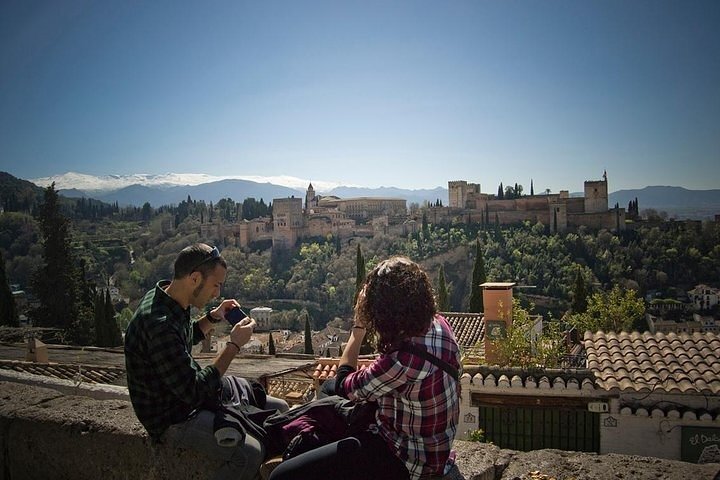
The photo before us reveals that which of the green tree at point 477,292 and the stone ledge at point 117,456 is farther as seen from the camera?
the green tree at point 477,292

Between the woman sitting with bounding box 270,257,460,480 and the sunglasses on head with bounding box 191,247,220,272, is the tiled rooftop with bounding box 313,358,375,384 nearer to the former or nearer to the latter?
the sunglasses on head with bounding box 191,247,220,272

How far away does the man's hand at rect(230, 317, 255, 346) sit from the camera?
5.99 ft

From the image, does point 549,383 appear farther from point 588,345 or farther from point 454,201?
point 454,201

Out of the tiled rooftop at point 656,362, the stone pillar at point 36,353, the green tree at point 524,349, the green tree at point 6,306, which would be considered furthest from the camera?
the green tree at point 6,306

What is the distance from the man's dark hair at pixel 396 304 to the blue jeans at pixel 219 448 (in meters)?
0.52

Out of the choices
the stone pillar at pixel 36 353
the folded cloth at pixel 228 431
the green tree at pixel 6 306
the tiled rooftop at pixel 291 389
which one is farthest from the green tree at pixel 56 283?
the folded cloth at pixel 228 431

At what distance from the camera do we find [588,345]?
7141 millimetres

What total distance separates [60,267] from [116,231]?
59.2 m

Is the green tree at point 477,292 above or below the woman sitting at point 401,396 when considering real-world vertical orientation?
below

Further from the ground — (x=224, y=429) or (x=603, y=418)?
(x=224, y=429)

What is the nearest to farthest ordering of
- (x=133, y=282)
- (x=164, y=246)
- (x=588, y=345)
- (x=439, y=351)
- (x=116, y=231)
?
1. (x=439, y=351)
2. (x=588, y=345)
3. (x=133, y=282)
4. (x=164, y=246)
5. (x=116, y=231)

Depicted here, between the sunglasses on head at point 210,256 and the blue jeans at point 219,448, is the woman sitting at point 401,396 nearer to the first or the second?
the blue jeans at point 219,448

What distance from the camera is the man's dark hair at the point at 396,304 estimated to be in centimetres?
154

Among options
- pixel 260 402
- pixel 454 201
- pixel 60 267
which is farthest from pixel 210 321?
pixel 454 201
